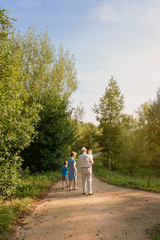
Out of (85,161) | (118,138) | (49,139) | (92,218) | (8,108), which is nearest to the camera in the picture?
(92,218)

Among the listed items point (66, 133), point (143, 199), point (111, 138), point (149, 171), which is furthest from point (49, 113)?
point (149, 171)

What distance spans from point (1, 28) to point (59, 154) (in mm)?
11425

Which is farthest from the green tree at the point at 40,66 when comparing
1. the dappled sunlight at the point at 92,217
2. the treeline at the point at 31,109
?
the dappled sunlight at the point at 92,217

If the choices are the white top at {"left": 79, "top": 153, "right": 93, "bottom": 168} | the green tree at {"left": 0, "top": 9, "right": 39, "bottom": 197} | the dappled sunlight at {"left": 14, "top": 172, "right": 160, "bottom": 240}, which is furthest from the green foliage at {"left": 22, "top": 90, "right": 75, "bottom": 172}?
the green tree at {"left": 0, "top": 9, "right": 39, "bottom": 197}

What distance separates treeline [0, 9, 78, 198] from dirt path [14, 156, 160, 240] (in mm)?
1724

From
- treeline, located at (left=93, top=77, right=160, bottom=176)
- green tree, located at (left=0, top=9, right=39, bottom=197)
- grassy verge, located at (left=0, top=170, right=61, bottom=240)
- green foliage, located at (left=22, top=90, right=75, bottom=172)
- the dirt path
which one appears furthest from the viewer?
treeline, located at (left=93, top=77, right=160, bottom=176)

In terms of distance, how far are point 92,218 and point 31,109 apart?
520 centimetres

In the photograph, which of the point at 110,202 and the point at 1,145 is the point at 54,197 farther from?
the point at 1,145

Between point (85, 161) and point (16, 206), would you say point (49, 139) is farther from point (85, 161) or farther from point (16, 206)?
point (16, 206)

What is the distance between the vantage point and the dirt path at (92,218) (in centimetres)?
496

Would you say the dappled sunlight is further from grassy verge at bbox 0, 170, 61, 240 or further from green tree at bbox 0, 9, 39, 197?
green tree at bbox 0, 9, 39, 197

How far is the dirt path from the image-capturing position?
496 cm

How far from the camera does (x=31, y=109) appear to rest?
28.7 ft

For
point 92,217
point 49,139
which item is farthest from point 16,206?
point 49,139
